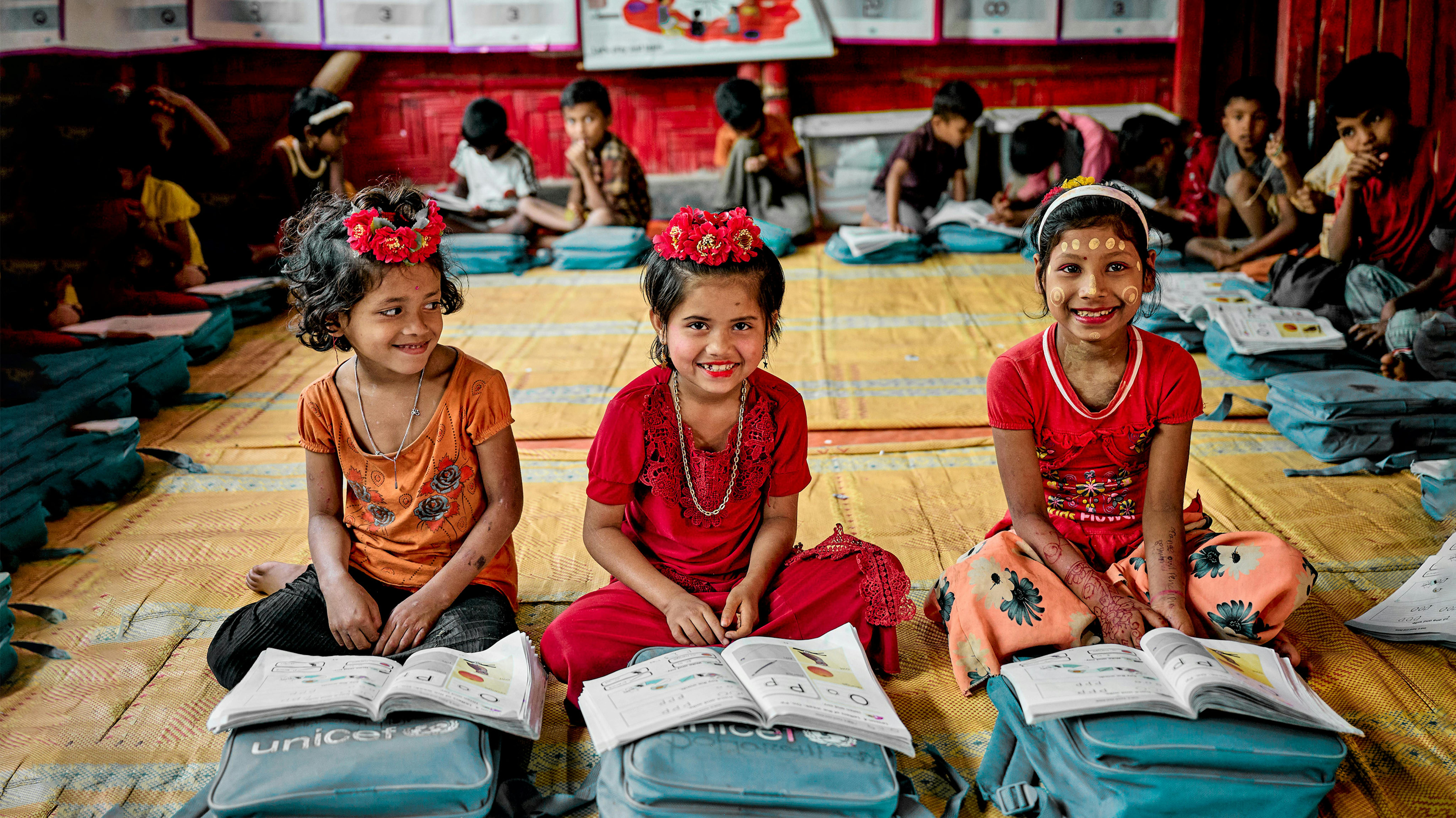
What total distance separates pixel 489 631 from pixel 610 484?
0.30m

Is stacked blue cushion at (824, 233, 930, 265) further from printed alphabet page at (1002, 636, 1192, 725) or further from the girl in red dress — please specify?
printed alphabet page at (1002, 636, 1192, 725)

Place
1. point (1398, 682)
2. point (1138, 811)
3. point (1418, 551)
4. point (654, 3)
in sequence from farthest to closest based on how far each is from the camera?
point (654, 3) → point (1418, 551) → point (1398, 682) → point (1138, 811)

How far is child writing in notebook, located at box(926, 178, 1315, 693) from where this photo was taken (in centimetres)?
165

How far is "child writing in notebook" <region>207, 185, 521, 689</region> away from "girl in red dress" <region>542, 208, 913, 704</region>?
0.58 feet

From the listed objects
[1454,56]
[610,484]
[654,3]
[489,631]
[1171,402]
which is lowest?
[489,631]

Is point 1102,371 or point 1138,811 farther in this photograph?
point 1102,371

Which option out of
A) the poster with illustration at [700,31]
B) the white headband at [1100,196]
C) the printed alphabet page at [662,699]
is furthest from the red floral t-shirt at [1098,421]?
the poster with illustration at [700,31]

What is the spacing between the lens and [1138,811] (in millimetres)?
1288

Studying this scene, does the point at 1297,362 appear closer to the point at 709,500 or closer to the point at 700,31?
the point at 709,500

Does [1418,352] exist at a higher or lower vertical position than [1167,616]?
higher

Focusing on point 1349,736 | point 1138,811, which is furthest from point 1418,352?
point 1138,811

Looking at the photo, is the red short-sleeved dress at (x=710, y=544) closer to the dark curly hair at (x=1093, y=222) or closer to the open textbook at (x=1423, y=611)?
the dark curly hair at (x=1093, y=222)

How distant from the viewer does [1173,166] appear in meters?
5.52

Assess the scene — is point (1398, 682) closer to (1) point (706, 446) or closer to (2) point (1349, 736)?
(2) point (1349, 736)
